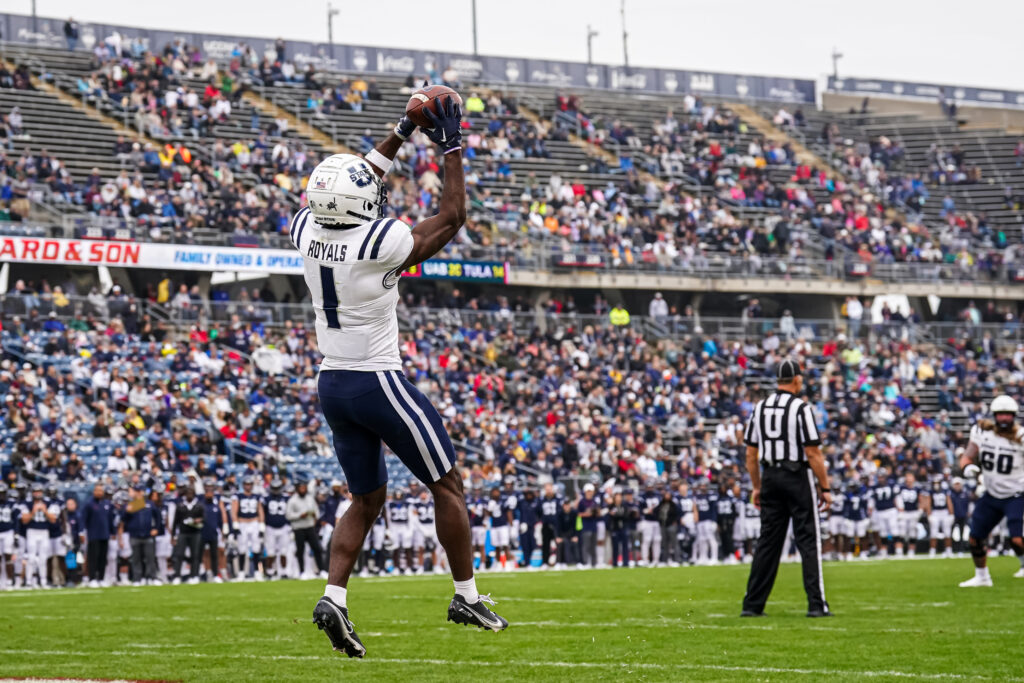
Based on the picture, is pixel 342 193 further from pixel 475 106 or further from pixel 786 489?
pixel 475 106

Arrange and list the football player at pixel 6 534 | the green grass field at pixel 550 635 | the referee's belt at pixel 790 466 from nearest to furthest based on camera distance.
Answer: the green grass field at pixel 550 635
the referee's belt at pixel 790 466
the football player at pixel 6 534

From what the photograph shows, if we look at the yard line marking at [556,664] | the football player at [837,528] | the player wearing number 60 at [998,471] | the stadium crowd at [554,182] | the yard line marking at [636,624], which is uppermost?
the stadium crowd at [554,182]

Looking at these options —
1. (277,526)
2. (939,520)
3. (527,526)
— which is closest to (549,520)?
(527,526)

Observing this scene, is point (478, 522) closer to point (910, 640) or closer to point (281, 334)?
point (281, 334)

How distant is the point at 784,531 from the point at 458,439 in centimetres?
1552

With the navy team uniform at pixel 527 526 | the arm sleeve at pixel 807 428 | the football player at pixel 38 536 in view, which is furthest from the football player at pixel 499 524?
the arm sleeve at pixel 807 428

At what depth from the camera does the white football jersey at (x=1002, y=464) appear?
14.3 metres

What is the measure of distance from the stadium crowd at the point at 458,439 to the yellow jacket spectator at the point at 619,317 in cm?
54

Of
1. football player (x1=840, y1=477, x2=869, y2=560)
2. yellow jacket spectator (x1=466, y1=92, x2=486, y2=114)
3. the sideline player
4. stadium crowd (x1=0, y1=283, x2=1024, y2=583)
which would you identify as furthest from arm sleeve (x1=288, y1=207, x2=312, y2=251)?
yellow jacket spectator (x1=466, y1=92, x2=486, y2=114)

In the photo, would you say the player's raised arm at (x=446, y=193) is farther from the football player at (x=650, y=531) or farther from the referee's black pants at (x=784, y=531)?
the football player at (x=650, y=531)

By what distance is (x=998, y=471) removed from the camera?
14352 millimetres

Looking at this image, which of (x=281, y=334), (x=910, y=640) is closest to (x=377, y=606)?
(x=910, y=640)

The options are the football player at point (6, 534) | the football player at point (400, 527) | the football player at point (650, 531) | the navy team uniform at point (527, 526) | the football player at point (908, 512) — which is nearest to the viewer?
the football player at point (6, 534)

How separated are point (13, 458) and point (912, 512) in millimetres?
15931
